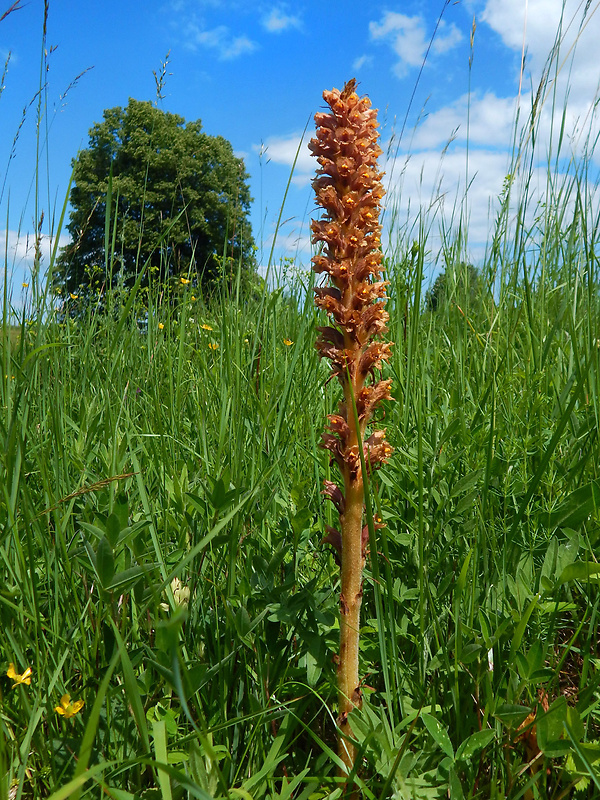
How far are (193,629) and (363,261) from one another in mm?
995

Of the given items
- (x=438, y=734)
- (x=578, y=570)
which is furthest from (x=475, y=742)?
(x=578, y=570)

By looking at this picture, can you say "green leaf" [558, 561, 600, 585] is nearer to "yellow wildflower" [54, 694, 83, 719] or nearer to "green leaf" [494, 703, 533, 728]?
"green leaf" [494, 703, 533, 728]

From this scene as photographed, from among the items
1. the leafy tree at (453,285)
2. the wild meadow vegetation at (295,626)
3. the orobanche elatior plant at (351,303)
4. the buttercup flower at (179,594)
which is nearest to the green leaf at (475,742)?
the wild meadow vegetation at (295,626)

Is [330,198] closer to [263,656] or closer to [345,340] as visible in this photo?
[345,340]

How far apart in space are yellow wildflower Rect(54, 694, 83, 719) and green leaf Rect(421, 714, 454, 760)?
2.37 ft

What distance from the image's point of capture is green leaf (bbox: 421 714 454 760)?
1.14 metres

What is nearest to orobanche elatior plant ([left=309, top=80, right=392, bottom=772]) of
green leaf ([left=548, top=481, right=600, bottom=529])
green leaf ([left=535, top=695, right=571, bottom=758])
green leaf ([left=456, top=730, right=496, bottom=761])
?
green leaf ([left=456, top=730, right=496, bottom=761])

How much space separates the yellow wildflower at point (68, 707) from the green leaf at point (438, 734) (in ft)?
2.37

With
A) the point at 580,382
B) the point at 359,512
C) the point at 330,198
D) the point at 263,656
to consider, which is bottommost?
the point at 263,656

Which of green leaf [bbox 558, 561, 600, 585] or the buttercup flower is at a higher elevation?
green leaf [bbox 558, 561, 600, 585]

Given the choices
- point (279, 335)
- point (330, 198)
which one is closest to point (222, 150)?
point (279, 335)

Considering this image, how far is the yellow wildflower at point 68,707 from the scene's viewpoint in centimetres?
120

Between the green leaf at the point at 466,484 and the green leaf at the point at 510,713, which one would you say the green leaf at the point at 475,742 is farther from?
the green leaf at the point at 466,484

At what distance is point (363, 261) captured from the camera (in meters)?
1.23
